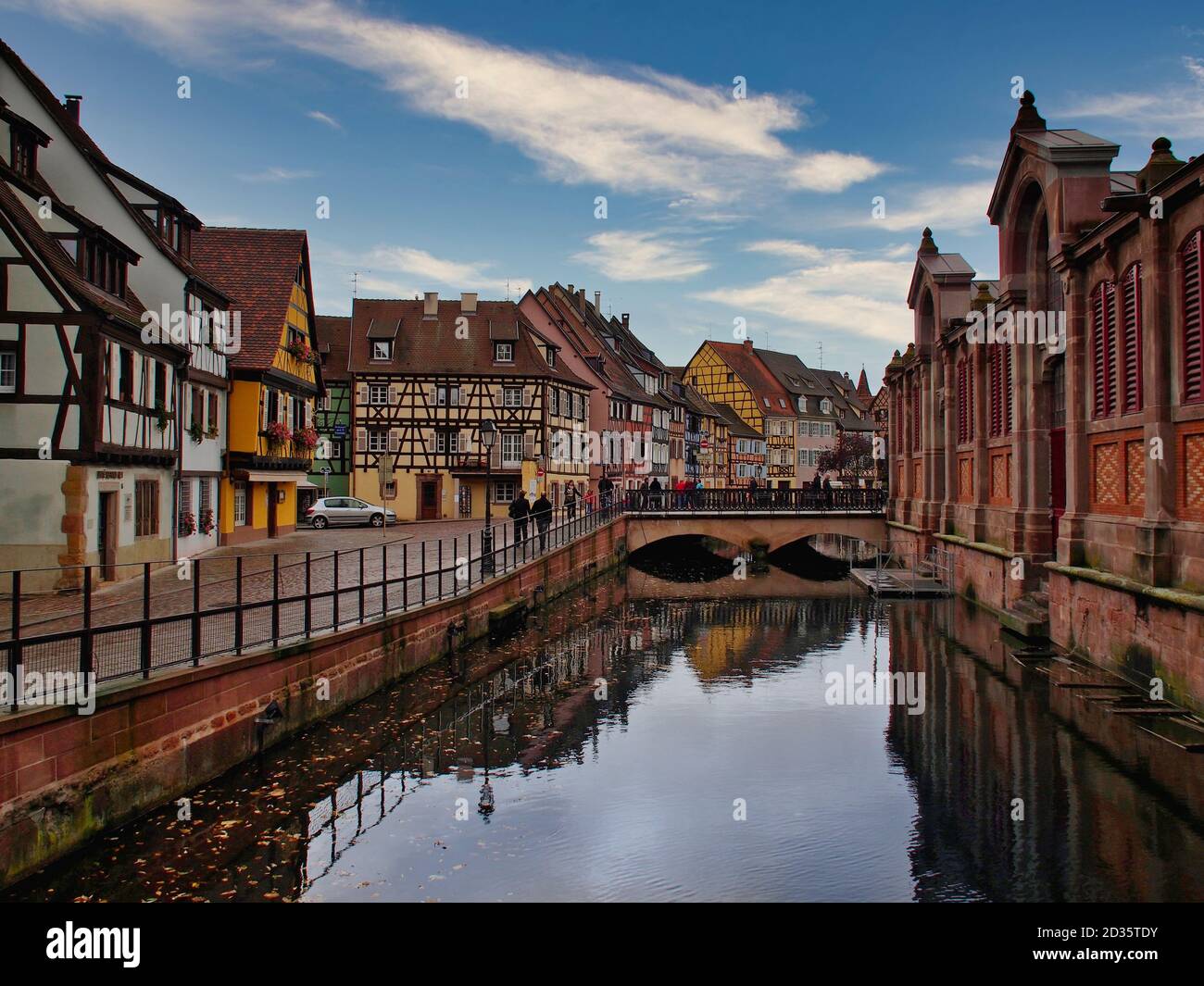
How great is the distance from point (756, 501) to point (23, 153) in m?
31.0

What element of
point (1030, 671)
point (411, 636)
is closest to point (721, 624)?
point (1030, 671)

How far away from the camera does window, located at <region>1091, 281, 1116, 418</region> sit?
1861 centimetres

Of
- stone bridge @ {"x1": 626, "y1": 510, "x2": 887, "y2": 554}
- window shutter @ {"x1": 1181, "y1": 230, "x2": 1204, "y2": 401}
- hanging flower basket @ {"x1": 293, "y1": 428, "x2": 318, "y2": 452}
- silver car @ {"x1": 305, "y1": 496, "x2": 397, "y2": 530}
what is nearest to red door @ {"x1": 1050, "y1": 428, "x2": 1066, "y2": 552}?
window shutter @ {"x1": 1181, "y1": 230, "x2": 1204, "y2": 401}

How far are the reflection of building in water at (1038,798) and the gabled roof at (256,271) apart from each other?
22.4m

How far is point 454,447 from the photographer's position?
50.2 m

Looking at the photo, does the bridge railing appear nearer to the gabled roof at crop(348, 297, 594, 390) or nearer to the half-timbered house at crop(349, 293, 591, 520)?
the half-timbered house at crop(349, 293, 591, 520)

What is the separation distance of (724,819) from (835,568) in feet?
119

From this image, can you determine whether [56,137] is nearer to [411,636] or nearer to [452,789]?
[411,636]

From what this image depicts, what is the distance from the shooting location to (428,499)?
50125 mm

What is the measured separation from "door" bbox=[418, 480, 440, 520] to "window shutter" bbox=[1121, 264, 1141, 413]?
3639cm

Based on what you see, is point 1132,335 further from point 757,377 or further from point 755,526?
point 757,377

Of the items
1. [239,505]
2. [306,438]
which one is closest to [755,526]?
[306,438]

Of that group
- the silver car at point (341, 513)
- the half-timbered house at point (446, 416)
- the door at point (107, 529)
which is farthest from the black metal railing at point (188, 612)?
the half-timbered house at point (446, 416)

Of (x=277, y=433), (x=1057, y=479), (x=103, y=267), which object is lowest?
(x=1057, y=479)
